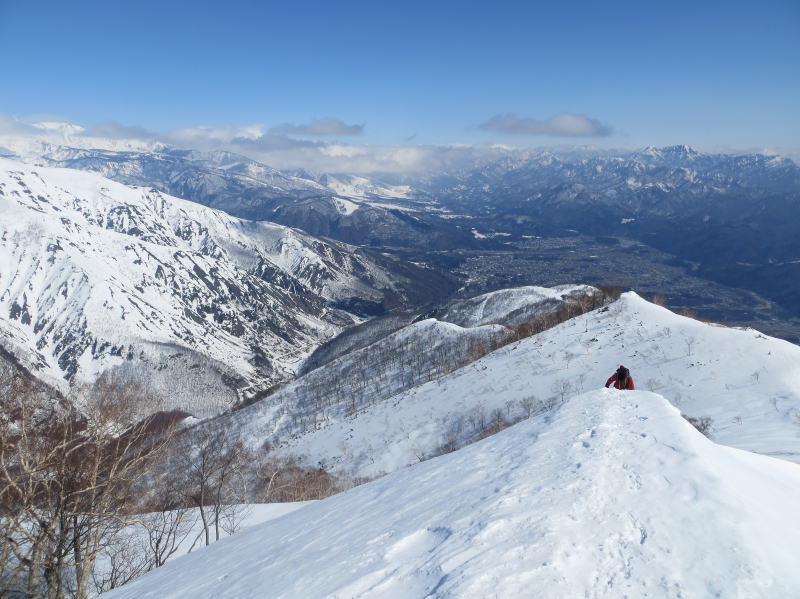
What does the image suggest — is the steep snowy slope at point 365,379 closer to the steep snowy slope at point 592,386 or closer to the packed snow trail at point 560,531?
the steep snowy slope at point 592,386

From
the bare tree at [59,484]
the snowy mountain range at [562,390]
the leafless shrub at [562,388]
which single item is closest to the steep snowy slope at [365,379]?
the snowy mountain range at [562,390]

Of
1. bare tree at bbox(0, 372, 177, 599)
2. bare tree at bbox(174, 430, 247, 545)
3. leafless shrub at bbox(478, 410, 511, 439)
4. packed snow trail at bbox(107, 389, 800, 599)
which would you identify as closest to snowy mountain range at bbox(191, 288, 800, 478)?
leafless shrub at bbox(478, 410, 511, 439)

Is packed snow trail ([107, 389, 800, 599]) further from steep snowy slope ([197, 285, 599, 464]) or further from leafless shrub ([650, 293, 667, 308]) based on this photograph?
leafless shrub ([650, 293, 667, 308])

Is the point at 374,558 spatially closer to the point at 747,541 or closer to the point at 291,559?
the point at 291,559

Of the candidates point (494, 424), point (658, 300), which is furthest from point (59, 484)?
point (658, 300)

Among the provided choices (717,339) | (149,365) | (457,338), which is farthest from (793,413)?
(149,365)

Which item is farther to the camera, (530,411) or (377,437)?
(377,437)
